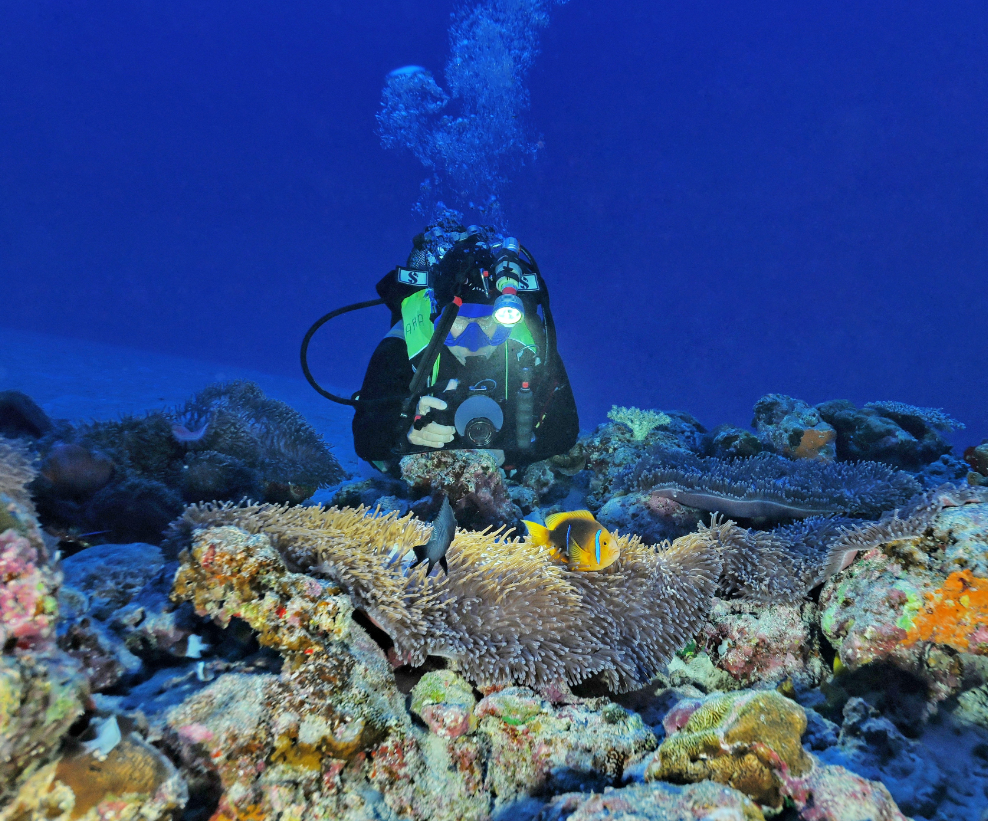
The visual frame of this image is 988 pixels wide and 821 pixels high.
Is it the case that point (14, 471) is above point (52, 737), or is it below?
above

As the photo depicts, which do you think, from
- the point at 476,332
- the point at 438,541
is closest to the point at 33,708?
the point at 438,541

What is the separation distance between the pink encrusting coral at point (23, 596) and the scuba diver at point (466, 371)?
337cm

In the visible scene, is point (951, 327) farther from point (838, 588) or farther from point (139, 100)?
point (139, 100)

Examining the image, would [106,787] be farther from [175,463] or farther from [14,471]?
[175,463]

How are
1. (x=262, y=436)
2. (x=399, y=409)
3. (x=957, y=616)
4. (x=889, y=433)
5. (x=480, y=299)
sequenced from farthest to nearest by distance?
(x=889, y=433), (x=480, y=299), (x=399, y=409), (x=262, y=436), (x=957, y=616)

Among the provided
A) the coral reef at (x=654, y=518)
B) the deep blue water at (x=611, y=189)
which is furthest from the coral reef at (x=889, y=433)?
the deep blue water at (x=611, y=189)

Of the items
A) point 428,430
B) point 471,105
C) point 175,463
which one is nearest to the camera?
point 175,463

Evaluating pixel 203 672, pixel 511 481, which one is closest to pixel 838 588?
pixel 203 672

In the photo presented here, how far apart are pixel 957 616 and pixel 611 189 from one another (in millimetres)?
94593

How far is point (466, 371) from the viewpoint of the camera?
5391 mm

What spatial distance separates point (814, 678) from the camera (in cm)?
217

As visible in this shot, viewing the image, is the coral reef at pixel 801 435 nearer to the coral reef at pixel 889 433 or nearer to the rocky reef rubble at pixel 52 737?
the coral reef at pixel 889 433

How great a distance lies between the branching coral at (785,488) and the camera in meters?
2.88

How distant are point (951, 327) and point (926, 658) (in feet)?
349
